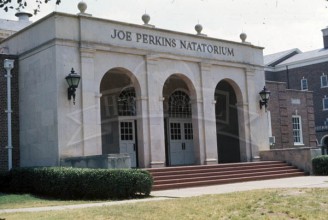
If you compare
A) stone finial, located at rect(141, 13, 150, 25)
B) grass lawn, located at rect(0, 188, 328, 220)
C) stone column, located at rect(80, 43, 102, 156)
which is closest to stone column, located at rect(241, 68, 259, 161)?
stone finial, located at rect(141, 13, 150, 25)

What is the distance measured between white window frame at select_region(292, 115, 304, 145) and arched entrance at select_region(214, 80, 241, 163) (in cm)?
704

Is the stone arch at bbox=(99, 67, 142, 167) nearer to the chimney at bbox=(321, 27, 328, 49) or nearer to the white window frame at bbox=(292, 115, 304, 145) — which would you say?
the white window frame at bbox=(292, 115, 304, 145)

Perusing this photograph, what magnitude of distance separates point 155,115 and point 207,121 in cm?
301

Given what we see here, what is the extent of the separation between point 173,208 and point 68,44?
932 cm

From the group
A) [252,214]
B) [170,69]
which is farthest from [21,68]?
[252,214]

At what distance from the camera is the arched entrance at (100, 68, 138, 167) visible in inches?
878

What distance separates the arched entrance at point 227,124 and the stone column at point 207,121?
8.73 feet

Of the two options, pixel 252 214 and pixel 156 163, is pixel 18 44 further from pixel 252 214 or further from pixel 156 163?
pixel 252 214

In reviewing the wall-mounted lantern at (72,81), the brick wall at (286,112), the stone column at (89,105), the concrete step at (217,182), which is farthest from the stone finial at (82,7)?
the brick wall at (286,112)

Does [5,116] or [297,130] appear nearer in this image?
[5,116]

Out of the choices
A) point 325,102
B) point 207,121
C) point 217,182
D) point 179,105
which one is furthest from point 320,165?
point 325,102

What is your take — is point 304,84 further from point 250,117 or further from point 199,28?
point 199,28

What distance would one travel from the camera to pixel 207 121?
2217cm

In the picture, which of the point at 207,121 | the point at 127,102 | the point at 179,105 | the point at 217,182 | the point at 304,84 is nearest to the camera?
the point at 217,182
